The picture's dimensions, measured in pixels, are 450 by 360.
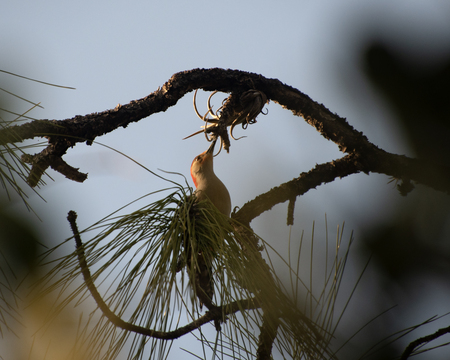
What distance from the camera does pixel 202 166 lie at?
2.70 ft

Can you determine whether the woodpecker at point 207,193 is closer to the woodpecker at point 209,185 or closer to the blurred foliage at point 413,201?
the woodpecker at point 209,185

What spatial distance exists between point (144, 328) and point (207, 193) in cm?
29

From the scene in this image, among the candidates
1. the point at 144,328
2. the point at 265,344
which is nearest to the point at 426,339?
the point at 265,344

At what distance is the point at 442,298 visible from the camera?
878 mm

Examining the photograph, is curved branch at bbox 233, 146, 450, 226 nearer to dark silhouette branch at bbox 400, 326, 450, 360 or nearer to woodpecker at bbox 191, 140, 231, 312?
woodpecker at bbox 191, 140, 231, 312

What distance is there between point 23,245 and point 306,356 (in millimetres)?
745

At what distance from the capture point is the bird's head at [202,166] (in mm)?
809

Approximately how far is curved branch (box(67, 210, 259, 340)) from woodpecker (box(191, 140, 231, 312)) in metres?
0.03

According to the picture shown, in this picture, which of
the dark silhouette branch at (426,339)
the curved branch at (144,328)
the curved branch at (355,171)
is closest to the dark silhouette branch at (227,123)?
the curved branch at (355,171)

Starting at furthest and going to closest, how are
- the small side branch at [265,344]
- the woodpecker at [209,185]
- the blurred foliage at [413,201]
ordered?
the blurred foliage at [413,201] → the woodpecker at [209,185] → the small side branch at [265,344]

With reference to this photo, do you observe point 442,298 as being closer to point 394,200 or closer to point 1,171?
point 394,200

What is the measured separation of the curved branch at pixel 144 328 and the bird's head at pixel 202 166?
31 centimetres

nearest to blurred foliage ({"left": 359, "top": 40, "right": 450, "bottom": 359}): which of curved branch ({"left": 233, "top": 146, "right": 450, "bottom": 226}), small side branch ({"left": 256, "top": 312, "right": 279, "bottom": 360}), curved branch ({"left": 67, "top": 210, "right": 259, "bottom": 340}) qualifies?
curved branch ({"left": 233, "top": 146, "right": 450, "bottom": 226})

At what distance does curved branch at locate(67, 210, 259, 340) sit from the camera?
53 centimetres
